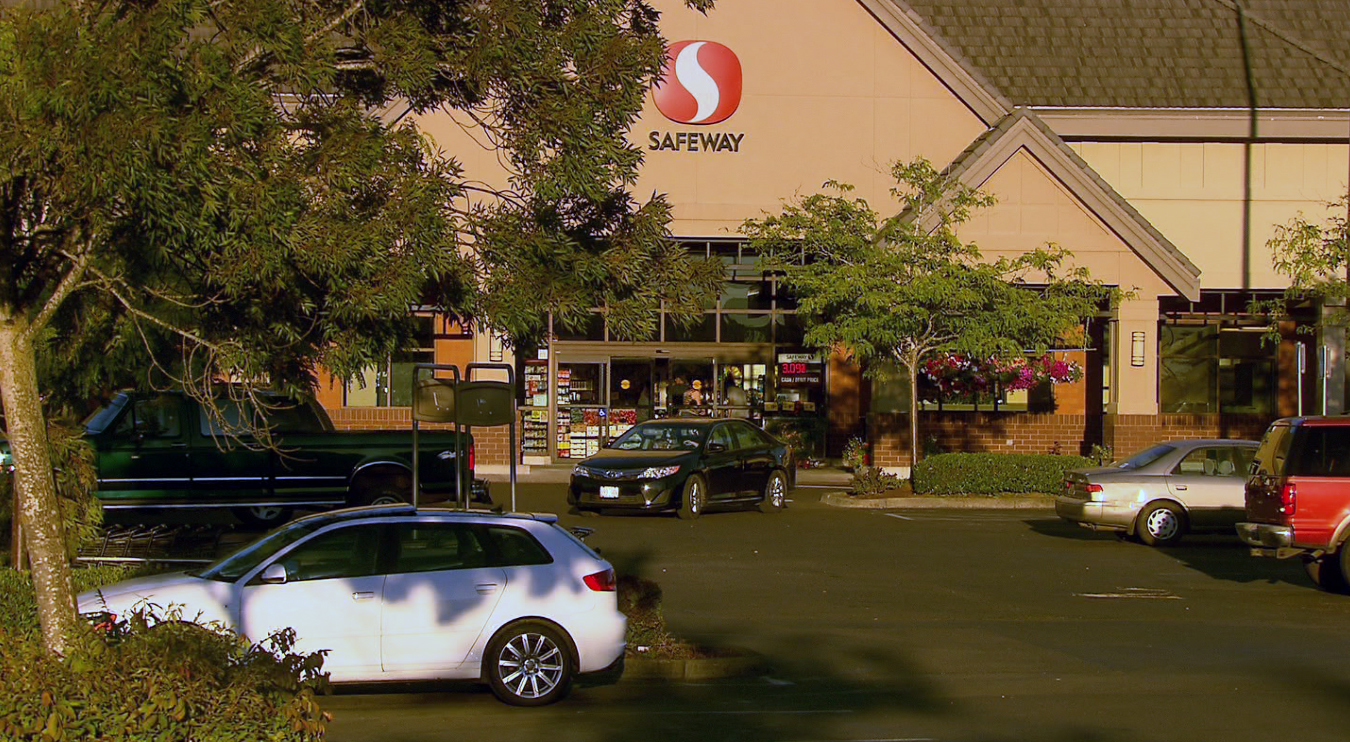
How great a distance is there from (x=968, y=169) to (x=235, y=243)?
22652mm

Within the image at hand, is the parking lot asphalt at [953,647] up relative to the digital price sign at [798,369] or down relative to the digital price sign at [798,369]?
down

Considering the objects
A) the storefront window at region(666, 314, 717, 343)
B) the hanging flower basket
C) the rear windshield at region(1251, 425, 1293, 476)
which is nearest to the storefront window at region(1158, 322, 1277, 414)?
the hanging flower basket

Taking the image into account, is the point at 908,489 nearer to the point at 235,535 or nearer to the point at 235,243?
the point at 235,535

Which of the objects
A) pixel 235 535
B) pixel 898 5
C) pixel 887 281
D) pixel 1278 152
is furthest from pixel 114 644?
pixel 1278 152

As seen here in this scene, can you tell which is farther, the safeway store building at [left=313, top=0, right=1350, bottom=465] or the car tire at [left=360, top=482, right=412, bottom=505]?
the safeway store building at [left=313, top=0, right=1350, bottom=465]

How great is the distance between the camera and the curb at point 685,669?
11.3 m

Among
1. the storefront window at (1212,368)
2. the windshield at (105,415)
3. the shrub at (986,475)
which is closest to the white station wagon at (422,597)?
the windshield at (105,415)

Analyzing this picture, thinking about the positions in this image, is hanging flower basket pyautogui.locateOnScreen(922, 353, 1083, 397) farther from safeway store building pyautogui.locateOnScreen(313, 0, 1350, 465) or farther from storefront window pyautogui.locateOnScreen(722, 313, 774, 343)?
storefront window pyautogui.locateOnScreen(722, 313, 774, 343)

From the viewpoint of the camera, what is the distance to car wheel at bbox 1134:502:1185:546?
20000 mm

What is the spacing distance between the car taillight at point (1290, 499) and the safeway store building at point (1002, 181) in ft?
44.2

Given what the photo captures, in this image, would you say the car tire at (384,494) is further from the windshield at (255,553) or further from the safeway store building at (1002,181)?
the safeway store building at (1002,181)

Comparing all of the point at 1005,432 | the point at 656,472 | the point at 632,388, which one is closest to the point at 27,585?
the point at 656,472

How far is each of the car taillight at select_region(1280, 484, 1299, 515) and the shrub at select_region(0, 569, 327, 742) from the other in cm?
1188

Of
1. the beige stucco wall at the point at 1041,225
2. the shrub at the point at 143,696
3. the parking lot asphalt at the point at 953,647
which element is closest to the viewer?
the shrub at the point at 143,696
